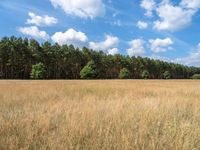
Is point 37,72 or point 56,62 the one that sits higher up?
point 56,62

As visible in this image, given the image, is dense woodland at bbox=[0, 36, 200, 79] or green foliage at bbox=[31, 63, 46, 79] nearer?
green foliage at bbox=[31, 63, 46, 79]

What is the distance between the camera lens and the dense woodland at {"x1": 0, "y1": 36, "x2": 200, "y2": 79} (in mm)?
58312

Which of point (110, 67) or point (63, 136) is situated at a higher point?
point (110, 67)

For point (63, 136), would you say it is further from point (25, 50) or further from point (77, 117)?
point (25, 50)

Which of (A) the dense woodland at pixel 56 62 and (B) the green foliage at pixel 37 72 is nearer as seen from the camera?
(B) the green foliage at pixel 37 72

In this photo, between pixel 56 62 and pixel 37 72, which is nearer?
pixel 37 72

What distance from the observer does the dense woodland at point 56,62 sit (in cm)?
5831

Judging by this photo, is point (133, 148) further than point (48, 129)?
No

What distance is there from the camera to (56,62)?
69.9 meters

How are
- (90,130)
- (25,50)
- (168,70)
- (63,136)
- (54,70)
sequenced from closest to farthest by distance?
(63,136) < (90,130) < (25,50) < (54,70) < (168,70)

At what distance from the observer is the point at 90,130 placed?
4453 millimetres

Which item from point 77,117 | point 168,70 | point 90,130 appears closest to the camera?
point 90,130

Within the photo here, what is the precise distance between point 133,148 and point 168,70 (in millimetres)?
124620

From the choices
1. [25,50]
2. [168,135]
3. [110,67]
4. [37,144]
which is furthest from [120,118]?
[110,67]
